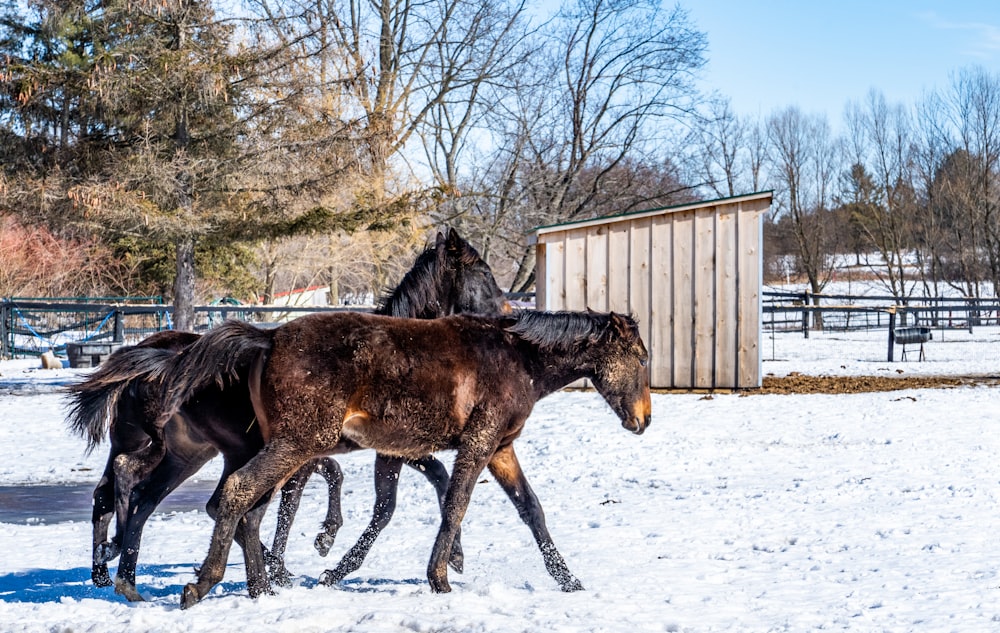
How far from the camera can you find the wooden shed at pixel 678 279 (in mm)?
14984

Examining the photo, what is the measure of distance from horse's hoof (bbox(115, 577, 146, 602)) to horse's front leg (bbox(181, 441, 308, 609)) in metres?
0.44

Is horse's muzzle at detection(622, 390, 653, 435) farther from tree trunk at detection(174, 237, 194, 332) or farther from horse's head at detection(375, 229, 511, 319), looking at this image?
tree trunk at detection(174, 237, 194, 332)

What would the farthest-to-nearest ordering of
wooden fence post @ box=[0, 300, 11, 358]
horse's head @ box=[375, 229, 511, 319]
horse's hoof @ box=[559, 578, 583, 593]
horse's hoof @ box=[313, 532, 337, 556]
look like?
wooden fence post @ box=[0, 300, 11, 358] → horse's head @ box=[375, 229, 511, 319] → horse's hoof @ box=[313, 532, 337, 556] → horse's hoof @ box=[559, 578, 583, 593]

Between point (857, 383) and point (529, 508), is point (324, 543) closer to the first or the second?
point (529, 508)

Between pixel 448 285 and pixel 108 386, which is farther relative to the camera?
pixel 448 285

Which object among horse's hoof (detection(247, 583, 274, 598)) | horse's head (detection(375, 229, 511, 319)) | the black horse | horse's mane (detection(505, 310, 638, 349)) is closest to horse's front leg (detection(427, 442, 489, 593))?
the black horse

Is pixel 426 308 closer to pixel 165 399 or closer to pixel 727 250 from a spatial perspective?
pixel 165 399

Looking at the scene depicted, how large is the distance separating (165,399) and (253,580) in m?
1.05

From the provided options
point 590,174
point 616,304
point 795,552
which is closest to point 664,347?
point 616,304

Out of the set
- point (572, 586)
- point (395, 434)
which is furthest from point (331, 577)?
point (572, 586)

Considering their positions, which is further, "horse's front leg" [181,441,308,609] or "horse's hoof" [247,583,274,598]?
"horse's hoof" [247,583,274,598]

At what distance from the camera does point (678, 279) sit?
1525 cm

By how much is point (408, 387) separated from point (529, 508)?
39.4 inches

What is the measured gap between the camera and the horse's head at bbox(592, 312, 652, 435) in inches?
223
